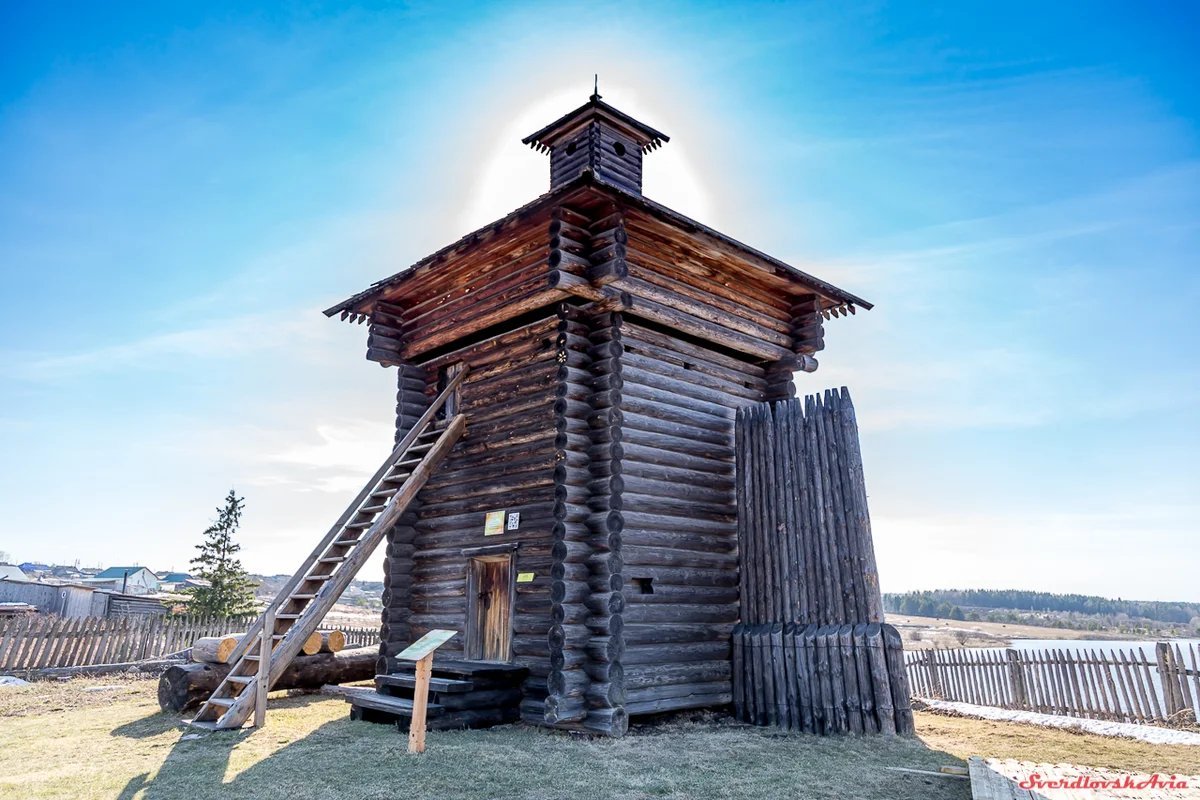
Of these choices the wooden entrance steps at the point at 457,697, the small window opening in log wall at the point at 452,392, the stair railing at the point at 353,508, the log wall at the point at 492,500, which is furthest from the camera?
the small window opening in log wall at the point at 452,392

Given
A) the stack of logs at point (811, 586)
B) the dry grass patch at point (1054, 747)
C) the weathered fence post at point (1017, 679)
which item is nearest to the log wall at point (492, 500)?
the stack of logs at point (811, 586)

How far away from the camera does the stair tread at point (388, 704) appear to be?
35.3 ft

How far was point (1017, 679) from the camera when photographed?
15898mm

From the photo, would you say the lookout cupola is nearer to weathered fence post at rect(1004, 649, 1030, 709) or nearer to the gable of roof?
weathered fence post at rect(1004, 649, 1030, 709)

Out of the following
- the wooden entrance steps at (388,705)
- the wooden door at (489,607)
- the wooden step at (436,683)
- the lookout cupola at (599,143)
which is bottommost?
the wooden entrance steps at (388,705)

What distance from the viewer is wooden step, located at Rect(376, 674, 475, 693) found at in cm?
1105

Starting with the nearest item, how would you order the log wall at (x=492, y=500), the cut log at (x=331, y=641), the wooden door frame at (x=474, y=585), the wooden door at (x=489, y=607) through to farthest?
the log wall at (x=492, y=500) < the wooden door frame at (x=474, y=585) < the wooden door at (x=489, y=607) < the cut log at (x=331, y=641)

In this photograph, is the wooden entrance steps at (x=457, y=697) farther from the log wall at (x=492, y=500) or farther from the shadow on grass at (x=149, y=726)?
the shadow on grass at (x=149, y=726)

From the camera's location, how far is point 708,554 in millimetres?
13500

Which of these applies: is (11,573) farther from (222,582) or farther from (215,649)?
(215,649)

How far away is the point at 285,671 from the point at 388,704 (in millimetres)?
4870

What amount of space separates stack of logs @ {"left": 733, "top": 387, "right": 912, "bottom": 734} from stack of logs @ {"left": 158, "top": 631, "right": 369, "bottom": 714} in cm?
740

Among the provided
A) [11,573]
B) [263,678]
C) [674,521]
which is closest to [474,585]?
[674,521]

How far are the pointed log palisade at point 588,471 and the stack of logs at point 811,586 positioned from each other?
8 cm
